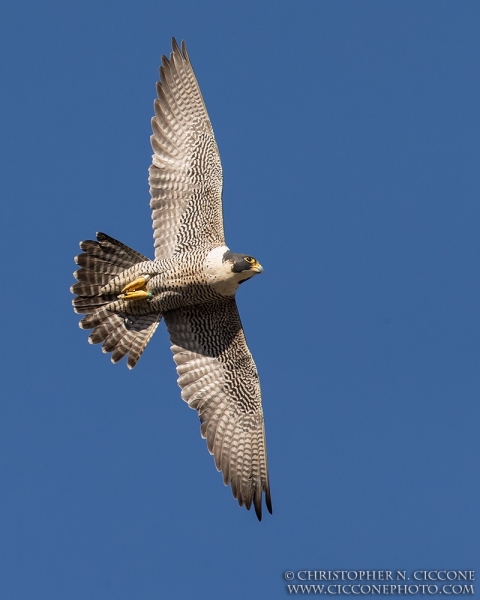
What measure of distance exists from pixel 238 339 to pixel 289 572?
3.68m

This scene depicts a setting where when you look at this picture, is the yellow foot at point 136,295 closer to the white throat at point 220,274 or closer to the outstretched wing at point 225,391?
the outstretched wing at point 225,391

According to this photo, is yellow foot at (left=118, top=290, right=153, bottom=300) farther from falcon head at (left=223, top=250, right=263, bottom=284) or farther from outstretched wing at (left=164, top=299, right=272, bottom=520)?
falcon head at (left=223, top=250, right=263, bottom=284)

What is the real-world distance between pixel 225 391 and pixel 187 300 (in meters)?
1.59

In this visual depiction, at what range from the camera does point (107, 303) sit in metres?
14.5

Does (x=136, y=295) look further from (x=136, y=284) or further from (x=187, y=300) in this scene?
(x=187, y=300)

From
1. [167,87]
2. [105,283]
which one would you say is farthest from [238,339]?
[167,87]

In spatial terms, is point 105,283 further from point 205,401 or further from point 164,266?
point 205,401

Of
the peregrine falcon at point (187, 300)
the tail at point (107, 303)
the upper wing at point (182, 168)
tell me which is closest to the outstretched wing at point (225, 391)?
the peregrine falcon at point (187, 300)

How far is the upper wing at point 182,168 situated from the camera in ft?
47.0

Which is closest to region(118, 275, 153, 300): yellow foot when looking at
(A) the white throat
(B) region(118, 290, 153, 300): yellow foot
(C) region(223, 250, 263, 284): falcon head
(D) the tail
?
(B) region(118, 290, 153, 300): yellow foot

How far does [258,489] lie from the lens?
1467cm

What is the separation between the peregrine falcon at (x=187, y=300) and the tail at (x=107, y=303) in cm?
1

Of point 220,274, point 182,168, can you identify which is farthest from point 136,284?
point 182,168

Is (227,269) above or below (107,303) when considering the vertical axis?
above
